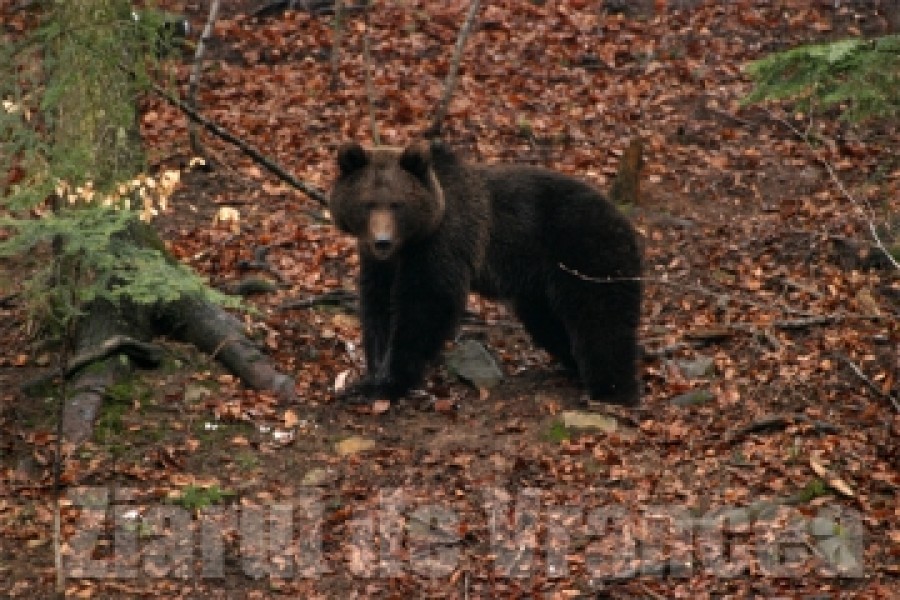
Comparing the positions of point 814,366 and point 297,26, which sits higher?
point 297,26

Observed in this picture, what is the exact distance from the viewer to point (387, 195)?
9.91 metres

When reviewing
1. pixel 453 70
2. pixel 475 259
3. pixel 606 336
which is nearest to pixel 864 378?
pixel 606 336

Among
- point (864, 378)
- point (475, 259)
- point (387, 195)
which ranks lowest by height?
point (864, 378)

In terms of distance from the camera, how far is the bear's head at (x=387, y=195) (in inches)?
389

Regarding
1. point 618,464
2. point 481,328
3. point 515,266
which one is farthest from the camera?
point 481,328

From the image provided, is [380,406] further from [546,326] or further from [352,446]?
[546,326]

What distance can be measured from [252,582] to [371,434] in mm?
1802

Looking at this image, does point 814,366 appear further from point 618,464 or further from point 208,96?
Result: point 208,96

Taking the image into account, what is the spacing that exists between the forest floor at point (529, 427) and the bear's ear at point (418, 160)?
1426 mm

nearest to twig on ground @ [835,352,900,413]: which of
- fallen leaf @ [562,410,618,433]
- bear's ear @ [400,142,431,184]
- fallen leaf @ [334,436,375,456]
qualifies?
fallen leaf @ [562,410,618,433]

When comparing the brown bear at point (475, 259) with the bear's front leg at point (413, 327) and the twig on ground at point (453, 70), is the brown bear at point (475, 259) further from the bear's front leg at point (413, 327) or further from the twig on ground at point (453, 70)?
the twig on ground at point (453, 70)

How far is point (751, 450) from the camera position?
29.2 ft

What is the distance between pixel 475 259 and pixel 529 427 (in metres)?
1.46

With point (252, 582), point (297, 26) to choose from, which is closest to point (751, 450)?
point (252, 582)
